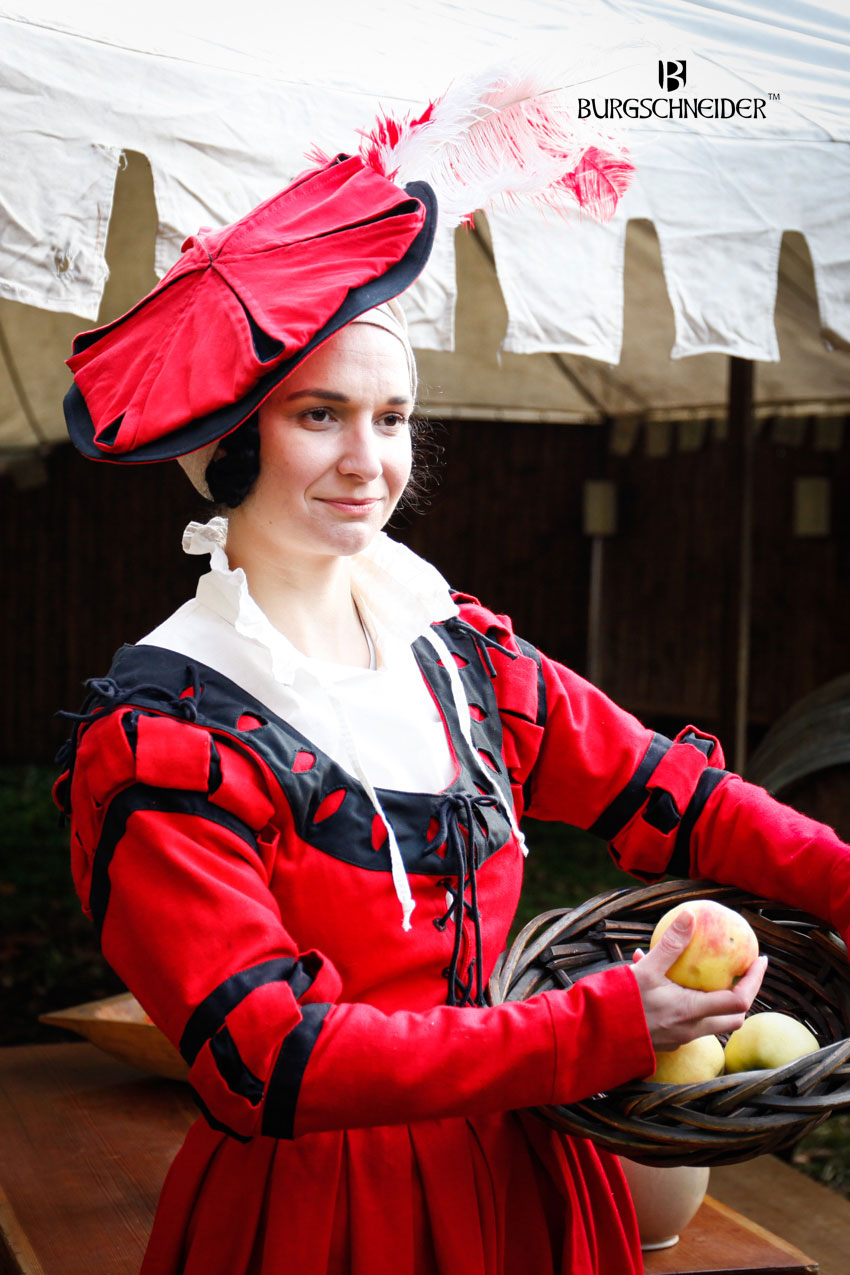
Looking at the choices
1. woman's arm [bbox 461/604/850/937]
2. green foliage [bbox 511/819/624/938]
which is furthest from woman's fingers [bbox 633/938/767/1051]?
green foliage [bbox 511/819/624/938]

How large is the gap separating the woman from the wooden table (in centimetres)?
63

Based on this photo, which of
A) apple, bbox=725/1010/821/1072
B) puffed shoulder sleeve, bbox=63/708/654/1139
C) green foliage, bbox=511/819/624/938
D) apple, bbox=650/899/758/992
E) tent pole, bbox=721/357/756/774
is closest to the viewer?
puffed shoulder sleeve, bbox=63/708/654/1139

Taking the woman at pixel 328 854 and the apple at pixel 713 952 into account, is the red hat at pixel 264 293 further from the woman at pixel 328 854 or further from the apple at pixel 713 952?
the apple at pixel 713 952

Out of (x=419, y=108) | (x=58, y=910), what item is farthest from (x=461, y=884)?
(x=58, y=910)

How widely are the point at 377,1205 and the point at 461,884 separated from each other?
318 millimetres

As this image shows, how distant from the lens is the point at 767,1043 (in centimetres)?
125

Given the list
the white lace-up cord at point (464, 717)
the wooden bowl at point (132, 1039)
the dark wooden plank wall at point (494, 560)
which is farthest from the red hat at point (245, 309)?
the dark wooden plank wall at point (494, 560)

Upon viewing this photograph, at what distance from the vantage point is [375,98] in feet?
8.79

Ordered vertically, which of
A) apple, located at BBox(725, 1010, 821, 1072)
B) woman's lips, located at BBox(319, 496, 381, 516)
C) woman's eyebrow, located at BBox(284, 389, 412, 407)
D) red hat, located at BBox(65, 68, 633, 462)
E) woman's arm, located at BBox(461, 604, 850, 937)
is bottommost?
apple, located at BBox(725, 1010, 821, 1072)

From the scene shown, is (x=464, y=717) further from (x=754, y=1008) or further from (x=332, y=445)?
(x=754, y=1008)

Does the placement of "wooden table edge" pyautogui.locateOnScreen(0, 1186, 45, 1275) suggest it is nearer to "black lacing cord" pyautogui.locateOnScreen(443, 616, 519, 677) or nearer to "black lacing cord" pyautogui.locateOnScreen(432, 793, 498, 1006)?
"black lacing cord" pyautogui.locateOnScreen(432, 793, 498, 1006)

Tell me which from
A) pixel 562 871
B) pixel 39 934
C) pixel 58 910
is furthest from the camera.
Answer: pixel 562 871

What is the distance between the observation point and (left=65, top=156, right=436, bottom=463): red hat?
1077 millimetres

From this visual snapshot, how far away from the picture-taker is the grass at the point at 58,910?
11.2 feet
